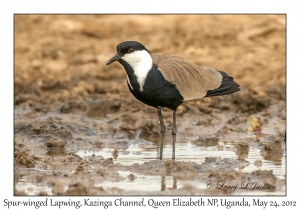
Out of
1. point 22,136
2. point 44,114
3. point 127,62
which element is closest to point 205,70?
point 127,62

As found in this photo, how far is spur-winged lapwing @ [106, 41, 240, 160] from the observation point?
7.77 metres

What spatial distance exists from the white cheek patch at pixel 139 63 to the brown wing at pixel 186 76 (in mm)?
231

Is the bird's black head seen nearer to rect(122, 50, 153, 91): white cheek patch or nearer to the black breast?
rect(122, 50, 153, 91): white cheek patch

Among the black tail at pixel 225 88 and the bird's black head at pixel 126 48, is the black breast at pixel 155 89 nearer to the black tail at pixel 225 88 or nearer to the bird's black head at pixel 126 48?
the bird's black head at pixel 126 48

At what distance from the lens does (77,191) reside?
6.37m

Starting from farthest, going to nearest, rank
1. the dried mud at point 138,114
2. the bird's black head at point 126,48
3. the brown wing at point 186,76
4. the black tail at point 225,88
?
the black tail at point 225,88, the brown wing at point 186,76, the bird's black head at point 126,48, the dried mud at point 138,114

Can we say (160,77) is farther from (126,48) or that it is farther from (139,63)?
(126,48)

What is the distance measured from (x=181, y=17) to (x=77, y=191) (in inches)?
351

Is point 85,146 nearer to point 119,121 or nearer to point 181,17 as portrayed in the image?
point 119,121

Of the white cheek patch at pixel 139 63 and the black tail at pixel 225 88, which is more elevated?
the white cheek patch at pixel 139 63

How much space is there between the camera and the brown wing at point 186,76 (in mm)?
8016

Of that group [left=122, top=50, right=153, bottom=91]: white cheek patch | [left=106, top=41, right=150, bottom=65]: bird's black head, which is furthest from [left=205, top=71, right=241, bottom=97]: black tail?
[left=106, top=41, right=150, bottom=65]: bird's black head

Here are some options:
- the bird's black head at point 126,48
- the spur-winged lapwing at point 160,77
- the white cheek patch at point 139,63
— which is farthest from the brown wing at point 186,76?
the bird's black head at point 126,48

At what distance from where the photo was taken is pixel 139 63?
25.5ft
